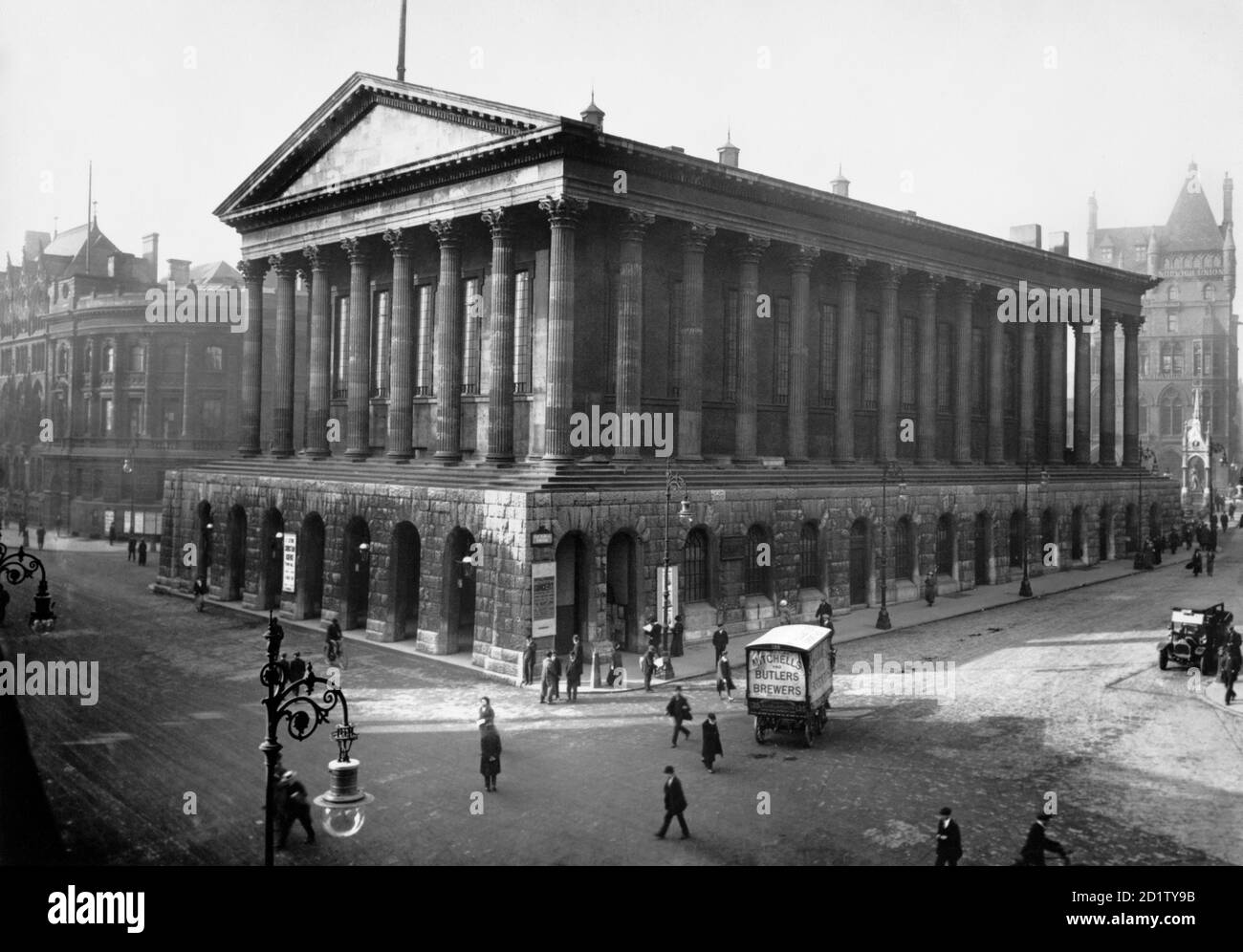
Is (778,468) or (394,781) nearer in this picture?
(394,781)

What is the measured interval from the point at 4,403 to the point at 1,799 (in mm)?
48789

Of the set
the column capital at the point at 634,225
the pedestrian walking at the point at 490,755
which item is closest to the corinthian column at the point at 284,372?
the column capital at the point at 634,225

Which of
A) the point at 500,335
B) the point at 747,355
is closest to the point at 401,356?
the point at 500,335

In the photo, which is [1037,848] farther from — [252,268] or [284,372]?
[252,268]

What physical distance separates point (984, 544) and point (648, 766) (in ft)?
119

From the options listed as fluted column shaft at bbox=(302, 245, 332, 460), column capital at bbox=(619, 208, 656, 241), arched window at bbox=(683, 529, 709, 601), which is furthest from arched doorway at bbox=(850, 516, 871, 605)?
fluted column shaft at bbox=(302, 245, 332, 460)

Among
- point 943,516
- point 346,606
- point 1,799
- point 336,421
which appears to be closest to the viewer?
point 1,799

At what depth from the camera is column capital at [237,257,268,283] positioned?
46.6 metres

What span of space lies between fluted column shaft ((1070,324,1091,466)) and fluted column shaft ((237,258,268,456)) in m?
48.6

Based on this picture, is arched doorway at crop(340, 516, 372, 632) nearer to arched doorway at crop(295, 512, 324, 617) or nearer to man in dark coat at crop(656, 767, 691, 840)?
arched doorway at crop(295, 512, 324, 617)

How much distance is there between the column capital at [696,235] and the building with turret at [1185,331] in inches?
759
